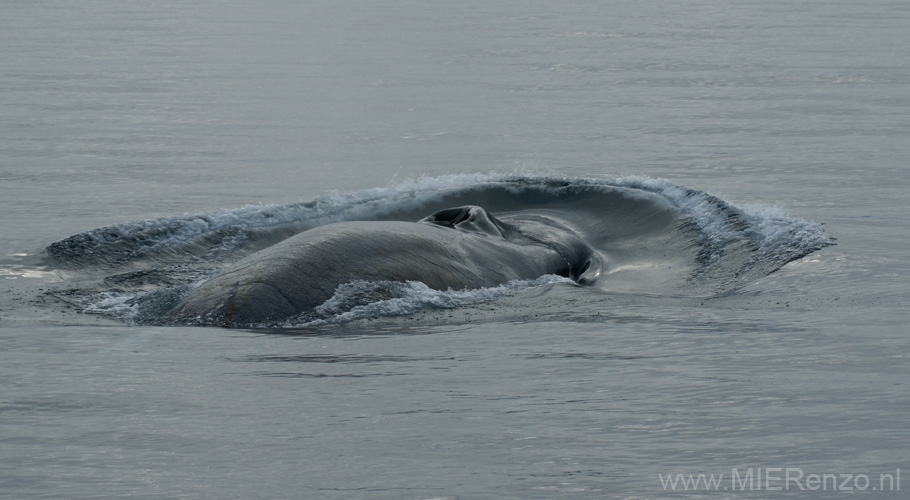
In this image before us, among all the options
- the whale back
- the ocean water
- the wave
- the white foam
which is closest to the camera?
the ocean water

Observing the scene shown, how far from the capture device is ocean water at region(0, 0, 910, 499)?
21.9 ft

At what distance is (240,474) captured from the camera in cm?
639

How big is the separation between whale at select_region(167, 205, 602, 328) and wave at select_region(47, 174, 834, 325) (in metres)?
0.19

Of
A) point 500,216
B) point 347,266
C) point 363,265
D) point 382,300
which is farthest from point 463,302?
point 500,216

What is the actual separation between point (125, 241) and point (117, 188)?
521cm

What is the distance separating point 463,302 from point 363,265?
966mm

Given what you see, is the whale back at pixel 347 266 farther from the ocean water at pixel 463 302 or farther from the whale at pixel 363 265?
the ocean water at pixel 463 302

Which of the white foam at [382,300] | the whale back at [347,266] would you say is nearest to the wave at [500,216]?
the white foam at [382,300]

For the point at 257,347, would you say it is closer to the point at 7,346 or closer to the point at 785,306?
the point at 7,346

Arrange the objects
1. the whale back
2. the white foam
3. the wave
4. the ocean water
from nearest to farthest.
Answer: the ocean water < the whale back < the white foam < the wave

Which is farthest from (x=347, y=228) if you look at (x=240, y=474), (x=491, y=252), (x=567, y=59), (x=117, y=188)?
(x=567, y=59)

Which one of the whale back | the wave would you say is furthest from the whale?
the wave

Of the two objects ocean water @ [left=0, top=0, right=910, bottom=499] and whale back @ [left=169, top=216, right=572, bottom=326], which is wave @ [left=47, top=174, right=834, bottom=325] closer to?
ocean water @ [left=0, top=0, right=910, bottom=499]

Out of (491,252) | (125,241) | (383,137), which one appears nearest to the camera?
(491,252)
